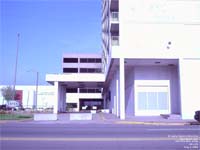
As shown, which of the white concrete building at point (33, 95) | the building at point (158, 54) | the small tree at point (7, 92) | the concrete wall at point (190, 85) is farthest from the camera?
the white concrete building at point (33, 95)

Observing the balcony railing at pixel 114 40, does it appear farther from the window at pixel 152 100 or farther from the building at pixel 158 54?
the window at pixel 152 100

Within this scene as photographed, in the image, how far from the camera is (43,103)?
89.5 meters

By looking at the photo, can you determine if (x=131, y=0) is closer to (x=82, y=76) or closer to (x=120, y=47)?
(x=120, y=47)

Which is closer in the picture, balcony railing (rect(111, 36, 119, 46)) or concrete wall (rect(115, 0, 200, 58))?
concrete wall (rect(115, 0, 200, 58))

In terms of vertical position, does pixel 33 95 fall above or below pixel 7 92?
below

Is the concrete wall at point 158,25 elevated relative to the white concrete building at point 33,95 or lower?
elevated

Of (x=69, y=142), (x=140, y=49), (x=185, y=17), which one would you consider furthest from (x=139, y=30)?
(x=69, y=142)

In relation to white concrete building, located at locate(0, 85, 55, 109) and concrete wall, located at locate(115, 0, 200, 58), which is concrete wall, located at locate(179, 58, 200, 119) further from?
white concrete building, located at locate(0, 85, 55, 109)

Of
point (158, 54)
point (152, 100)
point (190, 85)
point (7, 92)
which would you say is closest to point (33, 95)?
point (7, 92)

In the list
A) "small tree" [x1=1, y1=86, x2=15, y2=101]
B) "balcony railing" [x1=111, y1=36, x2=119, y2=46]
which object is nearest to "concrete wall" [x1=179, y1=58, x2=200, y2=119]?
"balcony railing" [x1=111, y1=36, x2=119, y2=46]

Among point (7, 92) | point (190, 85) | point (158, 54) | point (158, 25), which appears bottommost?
point (190, 85)

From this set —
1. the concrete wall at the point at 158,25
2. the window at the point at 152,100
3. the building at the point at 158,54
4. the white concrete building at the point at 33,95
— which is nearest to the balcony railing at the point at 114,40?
the building at the point at 158,54

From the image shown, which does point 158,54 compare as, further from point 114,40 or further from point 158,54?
point 114,40

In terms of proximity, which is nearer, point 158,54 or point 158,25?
point 158,54
